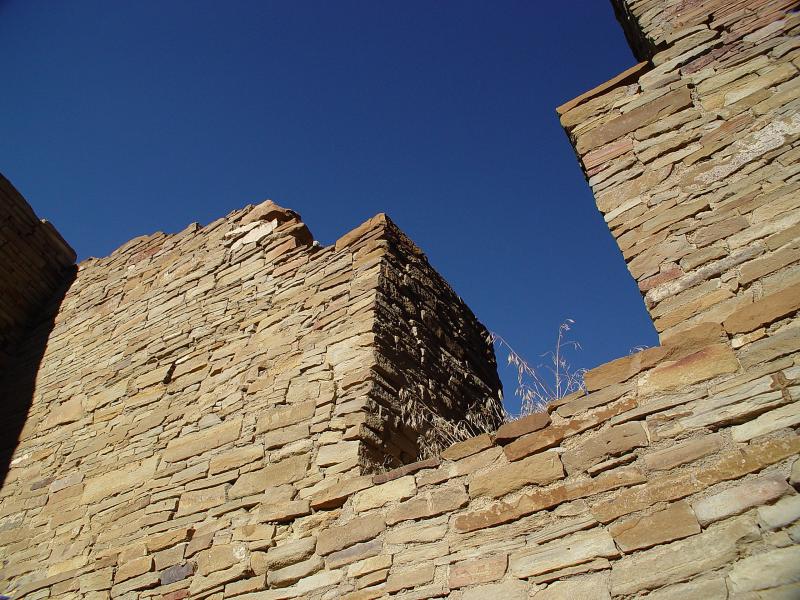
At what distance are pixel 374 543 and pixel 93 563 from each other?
1944 millimetres

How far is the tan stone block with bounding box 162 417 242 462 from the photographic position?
365 cm

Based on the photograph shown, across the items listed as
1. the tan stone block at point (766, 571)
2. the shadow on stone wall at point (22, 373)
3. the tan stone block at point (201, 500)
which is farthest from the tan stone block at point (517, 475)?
the shadow on stone wall at point (22, 373)

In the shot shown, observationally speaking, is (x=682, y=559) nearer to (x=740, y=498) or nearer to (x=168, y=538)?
(x=740, y=498)

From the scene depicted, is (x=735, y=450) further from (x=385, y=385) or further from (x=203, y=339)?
(x=203, y=339)

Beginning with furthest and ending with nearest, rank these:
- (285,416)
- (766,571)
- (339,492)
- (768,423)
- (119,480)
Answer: (119,480)
(285,416)
(339,492)
(768,423)
(766,571)

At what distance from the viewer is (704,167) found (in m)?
2.82

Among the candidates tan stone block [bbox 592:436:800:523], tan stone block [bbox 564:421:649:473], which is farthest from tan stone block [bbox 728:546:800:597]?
tan stone block [bbox 564:421:649:473]

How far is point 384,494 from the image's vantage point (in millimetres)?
2744

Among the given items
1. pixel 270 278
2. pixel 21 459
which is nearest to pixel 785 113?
pixel 270 278

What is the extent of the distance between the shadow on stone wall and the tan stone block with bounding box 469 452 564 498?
13.5 feet

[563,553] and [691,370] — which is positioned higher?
[691,370]

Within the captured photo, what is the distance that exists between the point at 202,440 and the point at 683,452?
2725 millimetres

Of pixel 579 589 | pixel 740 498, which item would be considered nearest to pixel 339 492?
pixel 579 589

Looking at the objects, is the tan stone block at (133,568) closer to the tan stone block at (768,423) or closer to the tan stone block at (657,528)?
the tan stone block at (657,528)
